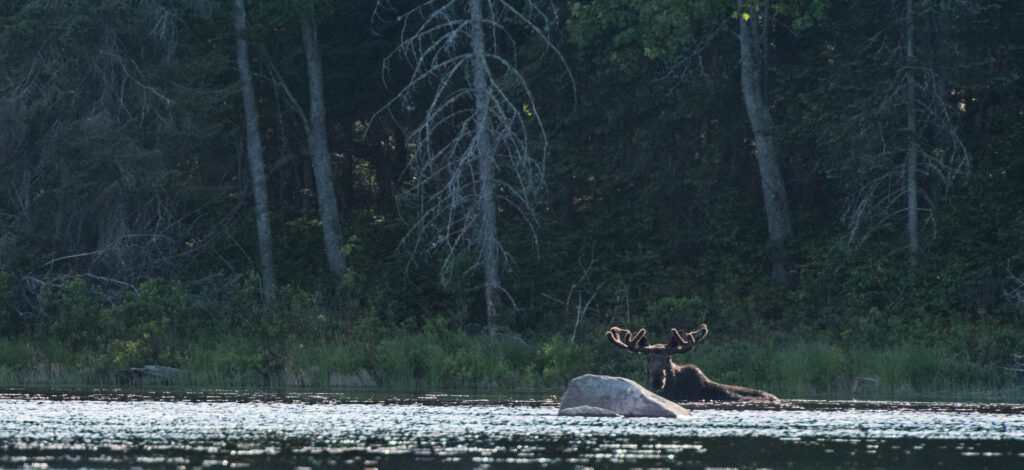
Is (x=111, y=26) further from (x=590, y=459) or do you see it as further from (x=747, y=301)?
(x=590, y=459)

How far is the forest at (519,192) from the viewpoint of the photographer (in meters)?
32.5

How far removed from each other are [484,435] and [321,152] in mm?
26571

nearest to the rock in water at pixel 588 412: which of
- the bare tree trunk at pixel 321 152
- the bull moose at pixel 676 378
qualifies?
the bull moose at pixel 676 378

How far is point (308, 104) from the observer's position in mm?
45219

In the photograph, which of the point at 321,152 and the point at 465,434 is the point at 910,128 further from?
the point at 465,434

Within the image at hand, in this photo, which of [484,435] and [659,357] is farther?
[659,357]

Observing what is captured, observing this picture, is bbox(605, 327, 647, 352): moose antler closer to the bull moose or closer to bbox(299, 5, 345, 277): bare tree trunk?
the bull moose

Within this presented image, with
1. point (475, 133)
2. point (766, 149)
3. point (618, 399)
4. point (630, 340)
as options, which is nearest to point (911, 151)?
point (766, 149)

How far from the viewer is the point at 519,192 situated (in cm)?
4009

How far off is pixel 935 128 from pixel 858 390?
34.9 feet

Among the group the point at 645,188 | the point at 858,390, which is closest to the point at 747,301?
the point at 645,188

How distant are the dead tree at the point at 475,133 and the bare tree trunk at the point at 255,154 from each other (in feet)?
13.0

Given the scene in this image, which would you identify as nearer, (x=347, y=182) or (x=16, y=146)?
(x=16, y=146)

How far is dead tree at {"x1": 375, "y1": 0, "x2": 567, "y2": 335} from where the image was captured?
34969mm
